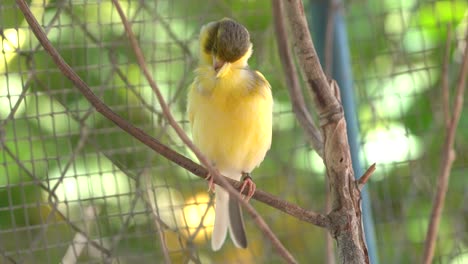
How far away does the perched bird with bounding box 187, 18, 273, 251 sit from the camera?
4.28ft

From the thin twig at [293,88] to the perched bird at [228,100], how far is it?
0.28ft

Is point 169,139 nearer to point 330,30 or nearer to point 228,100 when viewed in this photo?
point 228,100

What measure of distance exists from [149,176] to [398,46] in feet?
1.83

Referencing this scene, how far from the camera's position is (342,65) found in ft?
4.50

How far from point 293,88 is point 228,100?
119mm

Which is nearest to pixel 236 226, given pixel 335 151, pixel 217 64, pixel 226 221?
pixel 226 221

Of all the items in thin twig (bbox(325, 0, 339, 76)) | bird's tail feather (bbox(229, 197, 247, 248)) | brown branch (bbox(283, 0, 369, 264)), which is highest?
thin twig (bbox(325, 0, 339, 76))

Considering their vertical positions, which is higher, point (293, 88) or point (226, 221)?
point (293, 88)

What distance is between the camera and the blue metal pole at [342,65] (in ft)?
4.37

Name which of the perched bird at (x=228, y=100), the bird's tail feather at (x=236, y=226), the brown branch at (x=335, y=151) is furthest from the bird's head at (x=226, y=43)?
the brown branch at (x=335, y=151)

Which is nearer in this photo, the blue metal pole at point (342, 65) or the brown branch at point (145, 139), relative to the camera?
the brown branch at point (145, 139)

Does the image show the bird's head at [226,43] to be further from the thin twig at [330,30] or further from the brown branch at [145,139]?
the brown branch at [145,139]

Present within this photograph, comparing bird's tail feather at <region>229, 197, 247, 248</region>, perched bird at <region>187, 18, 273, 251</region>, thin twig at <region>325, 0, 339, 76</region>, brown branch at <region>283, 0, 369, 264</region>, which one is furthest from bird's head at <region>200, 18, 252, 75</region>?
brown branch at <region>283, 0, 369, 264</region>

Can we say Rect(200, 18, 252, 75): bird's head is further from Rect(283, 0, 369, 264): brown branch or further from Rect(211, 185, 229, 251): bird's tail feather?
Rect(283, 0, 369, 264): brown branch
